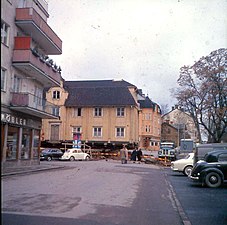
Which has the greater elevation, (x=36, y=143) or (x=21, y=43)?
(x=21, y=43)

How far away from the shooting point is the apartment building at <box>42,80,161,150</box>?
55938mm

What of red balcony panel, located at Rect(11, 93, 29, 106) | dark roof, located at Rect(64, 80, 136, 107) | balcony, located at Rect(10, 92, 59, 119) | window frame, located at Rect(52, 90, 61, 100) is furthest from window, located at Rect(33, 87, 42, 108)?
window frame, located at Rect(52, 90, 61, 100)

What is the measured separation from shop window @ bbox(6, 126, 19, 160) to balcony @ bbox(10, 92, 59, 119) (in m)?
1.47

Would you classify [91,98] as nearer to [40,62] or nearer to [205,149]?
[40,62]

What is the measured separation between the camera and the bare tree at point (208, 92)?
38.1 m

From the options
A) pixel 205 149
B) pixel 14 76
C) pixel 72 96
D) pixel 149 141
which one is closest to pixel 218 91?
pixel 205 149

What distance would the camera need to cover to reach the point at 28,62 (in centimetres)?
2436

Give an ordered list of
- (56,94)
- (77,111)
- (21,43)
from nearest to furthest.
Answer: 1. (21,43)
2. (77,111)
3. (56,94)

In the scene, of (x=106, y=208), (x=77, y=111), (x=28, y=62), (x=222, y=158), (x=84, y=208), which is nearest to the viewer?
(x=84, y=208)

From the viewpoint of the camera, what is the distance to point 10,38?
78.5 feet

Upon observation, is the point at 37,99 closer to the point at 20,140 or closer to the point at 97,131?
the point at 20,140

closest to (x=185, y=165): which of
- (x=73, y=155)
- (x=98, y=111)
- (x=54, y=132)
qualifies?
(x=73, y=155)

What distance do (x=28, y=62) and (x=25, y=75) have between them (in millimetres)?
3185

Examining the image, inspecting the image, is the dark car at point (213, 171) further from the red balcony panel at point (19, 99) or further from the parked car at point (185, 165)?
the red balcony panel at point (19, 99)
